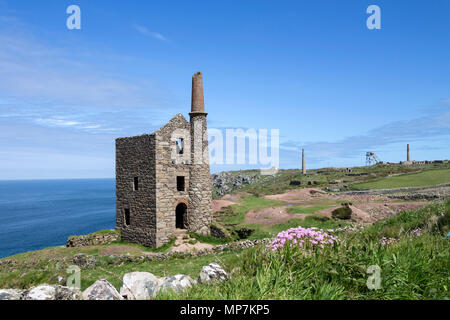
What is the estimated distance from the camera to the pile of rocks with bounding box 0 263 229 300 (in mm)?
5559

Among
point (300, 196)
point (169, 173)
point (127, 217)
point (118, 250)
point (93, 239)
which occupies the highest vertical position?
point (169, 173)

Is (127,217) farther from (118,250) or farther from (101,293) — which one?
(101,293)

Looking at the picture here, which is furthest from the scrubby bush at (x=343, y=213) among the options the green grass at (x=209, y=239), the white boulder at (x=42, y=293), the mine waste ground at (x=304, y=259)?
the white boulder at (x=42, y=293)

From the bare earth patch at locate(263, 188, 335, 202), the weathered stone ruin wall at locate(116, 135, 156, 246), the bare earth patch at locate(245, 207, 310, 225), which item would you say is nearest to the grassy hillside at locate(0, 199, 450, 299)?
the bare earth patch at locate(245, 207, 310, 225)

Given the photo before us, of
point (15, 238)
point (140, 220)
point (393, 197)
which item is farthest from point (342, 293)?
point (15, 238)

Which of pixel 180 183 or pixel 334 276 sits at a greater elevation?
pixel 180 183

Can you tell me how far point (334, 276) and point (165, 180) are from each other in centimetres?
1797

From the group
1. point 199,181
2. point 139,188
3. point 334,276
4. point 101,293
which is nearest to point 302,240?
point 334,276

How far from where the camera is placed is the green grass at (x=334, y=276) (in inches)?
222

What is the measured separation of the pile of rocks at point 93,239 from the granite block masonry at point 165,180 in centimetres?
89

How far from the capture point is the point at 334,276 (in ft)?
20.8

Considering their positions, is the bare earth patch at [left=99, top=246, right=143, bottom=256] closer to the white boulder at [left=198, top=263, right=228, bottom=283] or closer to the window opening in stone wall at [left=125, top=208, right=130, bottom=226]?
the window opening in stone wall at [left=125, top=208, right=130, bottom=226]
